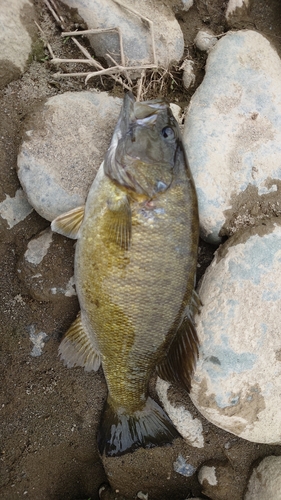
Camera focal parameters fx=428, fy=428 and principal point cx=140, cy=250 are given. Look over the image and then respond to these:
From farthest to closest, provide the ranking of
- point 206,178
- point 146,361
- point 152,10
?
point 152,10, point 206,178, point 146,361

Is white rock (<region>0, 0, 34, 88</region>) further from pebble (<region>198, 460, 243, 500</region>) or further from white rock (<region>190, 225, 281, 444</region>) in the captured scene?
pebble (<region>198, 460, 243, 500</region>)

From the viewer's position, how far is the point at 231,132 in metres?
3.09

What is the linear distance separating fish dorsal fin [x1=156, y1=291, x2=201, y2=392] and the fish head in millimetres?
793

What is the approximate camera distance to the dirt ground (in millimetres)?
3219

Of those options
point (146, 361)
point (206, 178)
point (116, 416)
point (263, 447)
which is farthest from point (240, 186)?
point (263, 447)

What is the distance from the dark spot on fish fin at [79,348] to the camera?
9.89ft

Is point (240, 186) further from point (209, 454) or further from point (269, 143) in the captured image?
point (209, 454)

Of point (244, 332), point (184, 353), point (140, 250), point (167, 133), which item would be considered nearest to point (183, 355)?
point (184, 353)

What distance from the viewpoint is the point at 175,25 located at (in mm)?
3428

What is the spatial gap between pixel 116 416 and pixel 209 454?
1.00m

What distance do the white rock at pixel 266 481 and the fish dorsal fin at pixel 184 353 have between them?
1.11m

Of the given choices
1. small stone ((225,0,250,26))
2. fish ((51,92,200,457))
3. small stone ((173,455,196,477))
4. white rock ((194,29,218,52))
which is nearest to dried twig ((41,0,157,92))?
white rock ((194,29,218,52))

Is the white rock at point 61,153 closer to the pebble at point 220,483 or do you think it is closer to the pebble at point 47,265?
the pebble at point 47,265

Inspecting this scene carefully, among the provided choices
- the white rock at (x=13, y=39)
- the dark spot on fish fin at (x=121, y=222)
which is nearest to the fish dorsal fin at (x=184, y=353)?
the dark spot on fish fin at (x=121, y=222)
